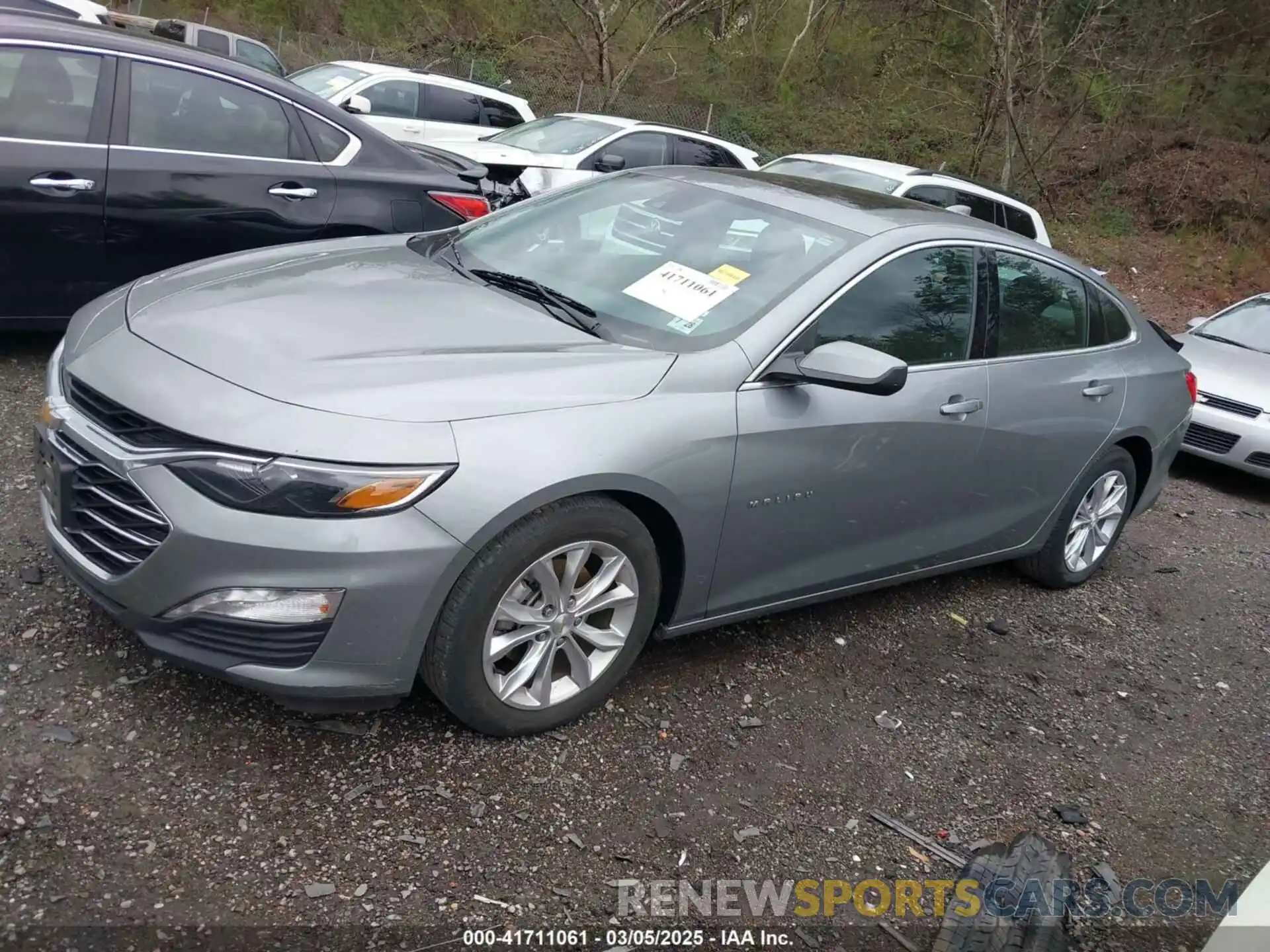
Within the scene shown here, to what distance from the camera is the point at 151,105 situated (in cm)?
486

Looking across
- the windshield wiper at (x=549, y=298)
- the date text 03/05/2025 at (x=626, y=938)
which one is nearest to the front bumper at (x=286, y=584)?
the date text 03/05/2025 at (x=626, y=938)

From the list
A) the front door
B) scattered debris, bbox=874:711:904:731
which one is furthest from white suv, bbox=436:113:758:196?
scattered debris, bbox=874:711:904:731

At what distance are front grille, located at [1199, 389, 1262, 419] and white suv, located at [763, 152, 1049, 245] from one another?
2.19 metres

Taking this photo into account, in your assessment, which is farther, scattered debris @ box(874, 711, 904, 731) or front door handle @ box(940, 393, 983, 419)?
front door handle @ box(940, 393, 983, 419)

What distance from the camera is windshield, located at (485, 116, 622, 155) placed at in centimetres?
991

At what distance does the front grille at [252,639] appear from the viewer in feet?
8.48

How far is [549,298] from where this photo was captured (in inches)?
137

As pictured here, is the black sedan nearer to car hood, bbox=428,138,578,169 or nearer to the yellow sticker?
the yellow sticker

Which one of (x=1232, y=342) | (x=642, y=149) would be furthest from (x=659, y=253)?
(x=642, y=149)

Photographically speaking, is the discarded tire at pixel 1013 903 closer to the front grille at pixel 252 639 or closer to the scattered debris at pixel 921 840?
the scattered debris at pixel 921 840

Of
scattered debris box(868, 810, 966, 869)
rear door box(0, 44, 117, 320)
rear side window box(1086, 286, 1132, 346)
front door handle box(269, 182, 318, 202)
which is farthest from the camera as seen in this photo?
front door handle box(269, 182, 318, 202)

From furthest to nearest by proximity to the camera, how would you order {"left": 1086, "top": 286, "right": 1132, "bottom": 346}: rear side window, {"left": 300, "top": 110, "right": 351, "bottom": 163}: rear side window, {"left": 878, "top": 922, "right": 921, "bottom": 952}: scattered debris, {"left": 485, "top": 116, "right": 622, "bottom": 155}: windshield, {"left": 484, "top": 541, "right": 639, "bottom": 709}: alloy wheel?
{"left": 485, "top": 116, "right": 622, "bottom": 155}: windshield → {"left": 300, "top": 110, "right": 351, "bottom": 163}: rear side window → {"left": 1086, "top": 286, "right": 1132, "bottom": 346}: rear side window → {"left": 484, "top": 541, "right": 639, "bottom": 709}: alloy wheel → {"left": 878, "top": 922, "right": 921, "bottom": 952}: scattered debris

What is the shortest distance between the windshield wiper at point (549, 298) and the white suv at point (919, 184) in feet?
17.2

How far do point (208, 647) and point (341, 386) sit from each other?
0.74 m
